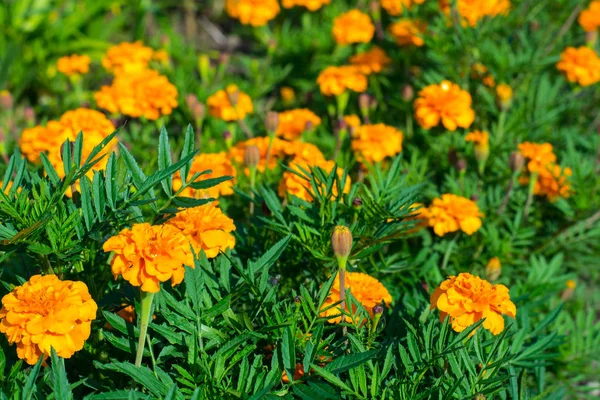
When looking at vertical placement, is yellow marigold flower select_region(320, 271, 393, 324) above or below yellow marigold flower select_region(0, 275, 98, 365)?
below

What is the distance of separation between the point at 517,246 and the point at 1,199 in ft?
5.09

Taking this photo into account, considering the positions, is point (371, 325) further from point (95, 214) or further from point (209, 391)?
point (95, 214)

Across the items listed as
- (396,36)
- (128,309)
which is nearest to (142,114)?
(128,309)

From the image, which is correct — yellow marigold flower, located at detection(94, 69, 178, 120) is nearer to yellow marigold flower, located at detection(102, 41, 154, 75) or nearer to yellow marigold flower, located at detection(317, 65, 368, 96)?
yellow marigold flower, located at detection(102, 41, 154, 75)

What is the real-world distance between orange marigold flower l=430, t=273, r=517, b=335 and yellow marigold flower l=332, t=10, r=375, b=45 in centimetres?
166

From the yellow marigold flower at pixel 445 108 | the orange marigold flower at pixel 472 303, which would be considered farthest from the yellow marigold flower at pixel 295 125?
the orange marigold flower at pixel 472 303

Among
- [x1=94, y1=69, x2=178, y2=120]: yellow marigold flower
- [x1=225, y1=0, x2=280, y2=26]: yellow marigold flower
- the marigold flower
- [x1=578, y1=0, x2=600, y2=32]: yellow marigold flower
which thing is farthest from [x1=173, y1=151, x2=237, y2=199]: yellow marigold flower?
[x1=578, y1=0, x2=600, y2=32]: yellow marigold flower

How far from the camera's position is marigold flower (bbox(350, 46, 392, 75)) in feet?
8.41

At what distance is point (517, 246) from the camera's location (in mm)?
2111

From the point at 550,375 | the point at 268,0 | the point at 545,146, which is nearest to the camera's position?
the point at 550,375

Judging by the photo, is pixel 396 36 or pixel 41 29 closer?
pixel 396 36

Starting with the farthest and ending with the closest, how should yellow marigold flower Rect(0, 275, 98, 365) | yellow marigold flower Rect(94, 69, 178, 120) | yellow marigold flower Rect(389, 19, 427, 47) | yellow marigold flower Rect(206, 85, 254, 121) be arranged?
yellow marigold flower Rect(389, 19, 427, 47) → yellow marigold flower Rect(206, 85, 254, 121) → yellow marigold flower Rect(94, 69, 178, 120) → yellow marigold flower Rect(0, 275, 98, 365)

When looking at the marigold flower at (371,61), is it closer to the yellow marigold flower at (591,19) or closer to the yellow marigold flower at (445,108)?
the yellow marigold flower at (445,108)

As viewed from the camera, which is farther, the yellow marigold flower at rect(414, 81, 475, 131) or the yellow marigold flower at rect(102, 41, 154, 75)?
the yellow marigold flower at rect(102, 41, 154, 75)
